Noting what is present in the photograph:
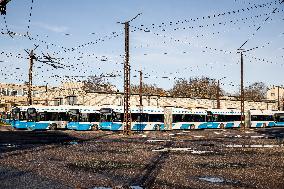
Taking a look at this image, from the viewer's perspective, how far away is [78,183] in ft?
34.1

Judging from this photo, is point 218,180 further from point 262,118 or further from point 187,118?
point 262,118

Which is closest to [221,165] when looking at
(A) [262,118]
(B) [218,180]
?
(B) [218,180]

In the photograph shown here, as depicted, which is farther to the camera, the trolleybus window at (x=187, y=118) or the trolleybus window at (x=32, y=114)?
the trolleybus window at (x=187, y=118)

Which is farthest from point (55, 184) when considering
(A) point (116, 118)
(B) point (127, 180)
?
(A) point (116, 118)

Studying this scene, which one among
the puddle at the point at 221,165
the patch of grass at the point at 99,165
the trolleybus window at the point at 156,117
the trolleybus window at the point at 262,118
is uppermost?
the trolleybus window at the point at 156,117

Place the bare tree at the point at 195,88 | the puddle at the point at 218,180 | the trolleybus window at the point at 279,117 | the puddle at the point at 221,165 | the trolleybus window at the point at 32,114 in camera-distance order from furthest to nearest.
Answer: the bare tree at the point at 195,88 < the trolleybus window at the point at 279,117 < the trolleybus window at the point at 32,114 < the puddle at the point at 221,165 < the puddle at the point at 218,180

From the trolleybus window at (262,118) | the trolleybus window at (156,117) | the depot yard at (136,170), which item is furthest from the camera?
the trolleybus window at (262,118)

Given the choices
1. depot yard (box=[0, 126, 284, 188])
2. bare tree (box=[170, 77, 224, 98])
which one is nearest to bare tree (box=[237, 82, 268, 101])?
bare tree (box=[170, 77, 224, 98])

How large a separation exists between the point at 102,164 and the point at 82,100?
133ft

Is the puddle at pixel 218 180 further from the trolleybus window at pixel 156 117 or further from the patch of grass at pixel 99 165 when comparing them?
the trolleybus window at pixel 156 117

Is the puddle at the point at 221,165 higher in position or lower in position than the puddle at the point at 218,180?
lower

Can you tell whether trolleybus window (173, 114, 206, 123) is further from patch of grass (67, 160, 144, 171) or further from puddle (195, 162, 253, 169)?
patch of grass (67, 160, 144, 171)

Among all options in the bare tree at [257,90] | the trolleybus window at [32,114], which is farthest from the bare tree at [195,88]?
the trolleybus window at [32,114]

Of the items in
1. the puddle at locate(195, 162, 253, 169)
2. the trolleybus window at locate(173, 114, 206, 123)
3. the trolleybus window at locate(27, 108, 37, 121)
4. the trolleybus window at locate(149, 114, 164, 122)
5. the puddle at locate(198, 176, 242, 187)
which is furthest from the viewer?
the trolleybus window at locate(173, 114, 206, 123)
